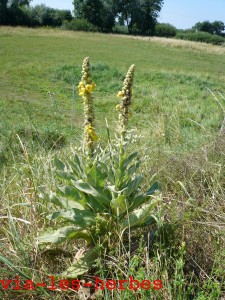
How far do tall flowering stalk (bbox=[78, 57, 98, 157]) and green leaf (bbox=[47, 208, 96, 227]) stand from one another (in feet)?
1.44

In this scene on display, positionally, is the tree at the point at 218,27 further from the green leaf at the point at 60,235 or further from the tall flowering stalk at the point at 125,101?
the green leaf at the point at 60,235

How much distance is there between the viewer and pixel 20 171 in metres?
3.55

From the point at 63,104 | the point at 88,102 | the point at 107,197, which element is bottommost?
the point at 63,104

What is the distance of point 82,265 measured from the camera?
245 cm

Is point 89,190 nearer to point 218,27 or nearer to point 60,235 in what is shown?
point 60,235

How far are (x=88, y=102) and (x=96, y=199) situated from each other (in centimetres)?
71

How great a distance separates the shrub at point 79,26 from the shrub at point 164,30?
17.4 metres

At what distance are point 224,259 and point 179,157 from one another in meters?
1.64

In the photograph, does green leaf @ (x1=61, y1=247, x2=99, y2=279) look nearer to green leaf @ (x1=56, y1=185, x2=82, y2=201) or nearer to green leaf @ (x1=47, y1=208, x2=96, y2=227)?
green leaf @ (x1=47, y1=208, x2=96, y2=227)

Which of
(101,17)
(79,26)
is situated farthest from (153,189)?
(101,17)

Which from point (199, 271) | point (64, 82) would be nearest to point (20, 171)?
point (199, 271)

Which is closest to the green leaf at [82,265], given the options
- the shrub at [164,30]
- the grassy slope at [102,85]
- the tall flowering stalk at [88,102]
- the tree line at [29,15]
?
the tall flowering stalk at [88,102]

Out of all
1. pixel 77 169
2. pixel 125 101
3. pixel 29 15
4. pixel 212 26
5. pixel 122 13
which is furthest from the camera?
pixel 212 26

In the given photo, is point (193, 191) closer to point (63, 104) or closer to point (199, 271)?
→ point (199, 271)
